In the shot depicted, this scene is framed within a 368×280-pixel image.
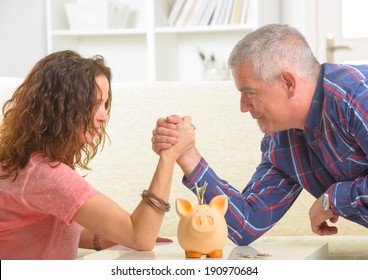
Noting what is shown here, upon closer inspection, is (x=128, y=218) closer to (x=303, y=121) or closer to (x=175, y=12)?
(x=303, y=121)

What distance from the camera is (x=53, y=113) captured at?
1.70 metres

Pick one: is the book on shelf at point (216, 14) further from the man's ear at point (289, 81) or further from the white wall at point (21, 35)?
the man's ear at point (289, 81)

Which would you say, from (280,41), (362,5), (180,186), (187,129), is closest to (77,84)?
(187,129)

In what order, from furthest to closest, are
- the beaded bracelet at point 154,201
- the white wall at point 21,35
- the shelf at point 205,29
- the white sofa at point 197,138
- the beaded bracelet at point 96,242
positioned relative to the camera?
the white wall at point 21,35
the shelf at point 205,29
the white sofa at point 197,138
the beaded bracelet at point 96,242
the beaded bracelet at point 154,201

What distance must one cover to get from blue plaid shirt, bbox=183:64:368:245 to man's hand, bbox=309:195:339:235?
3cm

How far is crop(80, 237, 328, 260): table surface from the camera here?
1.54 metres

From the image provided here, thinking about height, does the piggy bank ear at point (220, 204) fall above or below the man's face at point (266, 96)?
below

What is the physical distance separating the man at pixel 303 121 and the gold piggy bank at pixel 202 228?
22cm

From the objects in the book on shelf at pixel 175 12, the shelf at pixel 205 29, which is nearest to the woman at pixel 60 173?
the shelf at pixel 205 29

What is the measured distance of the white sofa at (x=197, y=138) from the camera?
2.55 meters

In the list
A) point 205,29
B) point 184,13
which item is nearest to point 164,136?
point 205,29

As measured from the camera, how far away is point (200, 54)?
4.33 m
